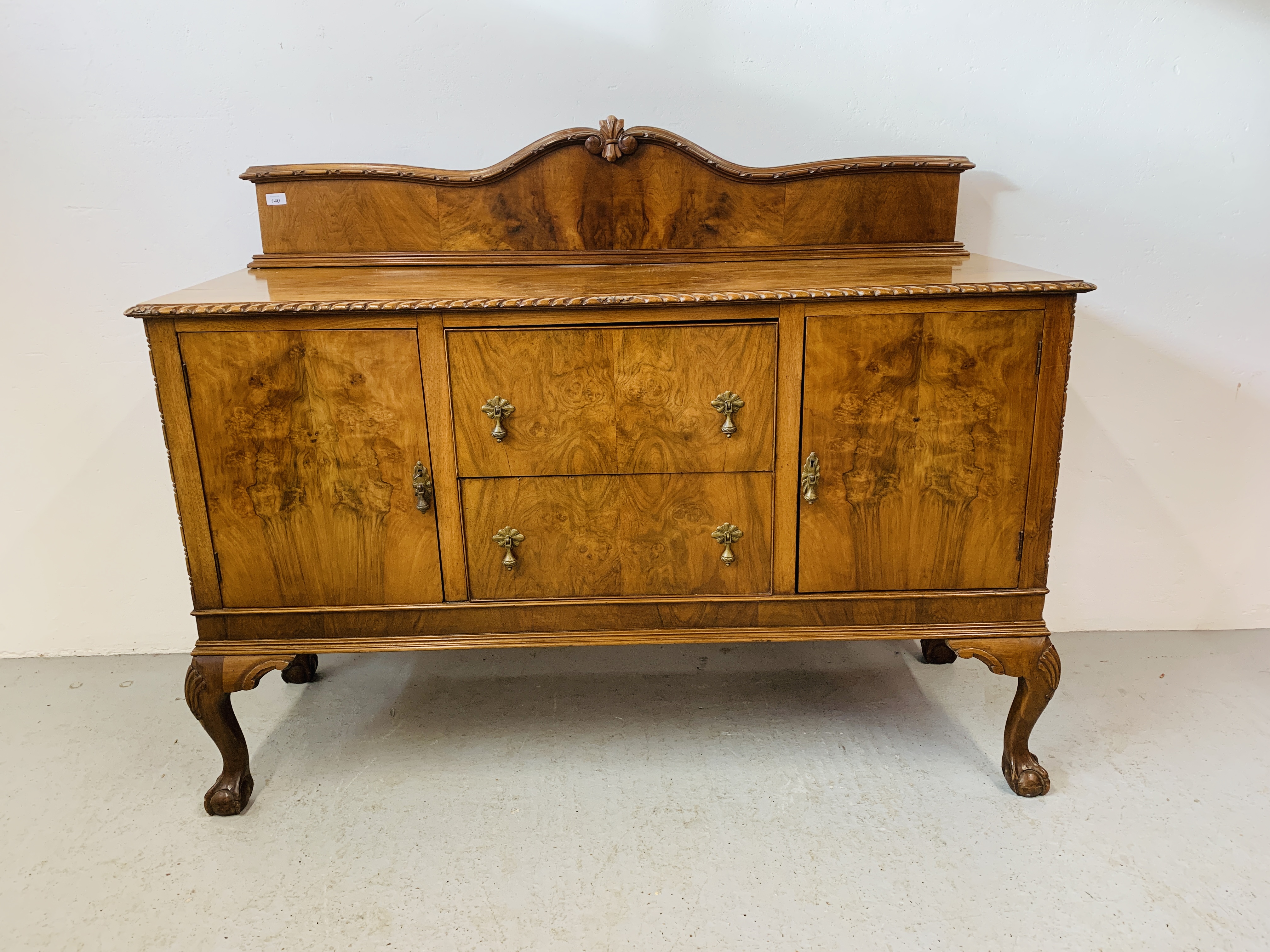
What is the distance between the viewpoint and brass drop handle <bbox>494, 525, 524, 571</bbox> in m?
1.74

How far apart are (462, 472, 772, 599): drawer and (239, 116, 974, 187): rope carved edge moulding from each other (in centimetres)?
85

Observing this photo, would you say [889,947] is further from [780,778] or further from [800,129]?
[800,129]

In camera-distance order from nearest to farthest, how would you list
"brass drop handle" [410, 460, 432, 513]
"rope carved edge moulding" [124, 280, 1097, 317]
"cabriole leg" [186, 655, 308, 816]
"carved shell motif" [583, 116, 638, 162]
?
"rope carved edge moulding" [124, 280, 1097, 317] < "brass drop handle" [410, 460, 432, 513] < "cabriole leg" [186, 655, 308, 816] < "carved shell motif" [583, 116, 638, 162]

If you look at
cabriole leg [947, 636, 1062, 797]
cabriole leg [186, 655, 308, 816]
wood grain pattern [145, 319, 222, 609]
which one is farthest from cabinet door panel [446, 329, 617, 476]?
cabriole leg [947, 636, 1062, 797]

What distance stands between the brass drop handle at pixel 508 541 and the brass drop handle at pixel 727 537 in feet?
1.27

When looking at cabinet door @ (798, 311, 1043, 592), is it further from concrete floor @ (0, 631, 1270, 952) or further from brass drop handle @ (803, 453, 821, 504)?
concrete floor @ (0, 631, 1270, 952)

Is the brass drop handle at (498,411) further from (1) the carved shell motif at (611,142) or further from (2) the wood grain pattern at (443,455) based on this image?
(1) the carved shell motif at (611,142)

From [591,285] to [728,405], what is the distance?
388mm

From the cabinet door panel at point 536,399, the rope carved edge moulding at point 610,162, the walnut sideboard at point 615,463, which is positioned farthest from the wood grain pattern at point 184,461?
the rope carved edge moulding at point 610,162

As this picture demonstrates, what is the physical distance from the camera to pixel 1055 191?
7.55 ft

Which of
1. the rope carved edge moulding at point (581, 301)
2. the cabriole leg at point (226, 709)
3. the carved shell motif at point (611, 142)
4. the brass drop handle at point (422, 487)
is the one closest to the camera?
the rope carved edge moulding at point (581, 301)

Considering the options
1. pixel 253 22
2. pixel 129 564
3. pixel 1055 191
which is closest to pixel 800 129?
pixel 1055 191

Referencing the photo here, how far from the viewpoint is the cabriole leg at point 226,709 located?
183 centimetres

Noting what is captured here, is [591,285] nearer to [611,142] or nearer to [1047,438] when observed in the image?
[611,142]
